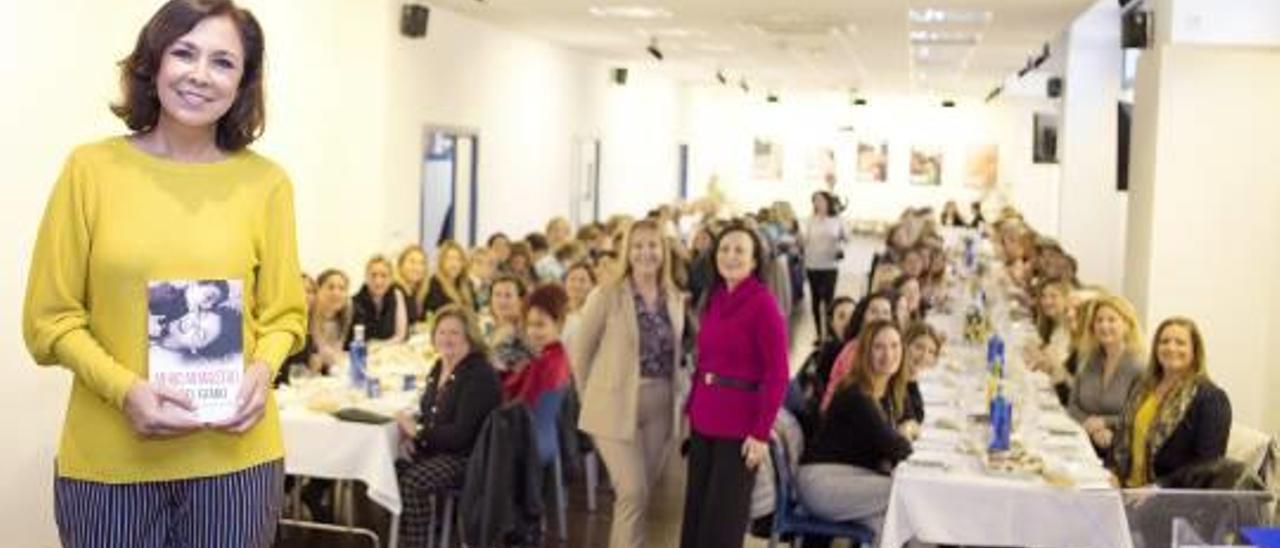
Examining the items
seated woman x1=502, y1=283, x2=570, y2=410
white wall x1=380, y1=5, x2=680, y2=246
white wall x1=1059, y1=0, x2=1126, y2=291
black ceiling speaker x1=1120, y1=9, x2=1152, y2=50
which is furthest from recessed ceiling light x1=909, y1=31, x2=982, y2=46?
seated woman x1=502, y1=283, x2=570, y2=410

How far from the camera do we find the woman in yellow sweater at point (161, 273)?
2.25m

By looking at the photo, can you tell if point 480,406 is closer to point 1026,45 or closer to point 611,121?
point 1026,45

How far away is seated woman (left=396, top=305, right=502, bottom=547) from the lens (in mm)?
6734

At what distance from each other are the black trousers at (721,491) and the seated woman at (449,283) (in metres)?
4.41

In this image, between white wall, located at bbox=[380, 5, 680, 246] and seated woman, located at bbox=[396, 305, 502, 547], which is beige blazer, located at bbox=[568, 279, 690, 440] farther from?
white wall, located at bbox=[380, 5, 680, 246]

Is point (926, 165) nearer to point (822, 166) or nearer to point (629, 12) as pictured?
point (822, 166)

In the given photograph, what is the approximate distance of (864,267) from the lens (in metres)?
27.9

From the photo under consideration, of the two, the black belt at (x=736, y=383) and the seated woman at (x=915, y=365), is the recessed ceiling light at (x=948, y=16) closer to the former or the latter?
the seated woman at (x=915, y=365)

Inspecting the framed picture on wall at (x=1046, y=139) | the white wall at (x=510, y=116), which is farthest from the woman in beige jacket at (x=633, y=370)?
the framed picture on wall at (x=1046, y=139)

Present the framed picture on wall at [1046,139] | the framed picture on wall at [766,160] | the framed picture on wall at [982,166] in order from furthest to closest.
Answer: the framed picture on wall at [766,160] → the framed picture on wall at [982,166] → the framed picture on wall at [1046,139]

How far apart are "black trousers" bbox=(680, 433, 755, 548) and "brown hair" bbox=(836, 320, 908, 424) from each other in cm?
64

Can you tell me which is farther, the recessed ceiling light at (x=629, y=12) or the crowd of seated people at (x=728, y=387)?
the recessed ceiling light at (x=629, y=12)

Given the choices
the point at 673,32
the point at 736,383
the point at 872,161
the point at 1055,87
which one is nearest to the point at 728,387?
the point at 736,383

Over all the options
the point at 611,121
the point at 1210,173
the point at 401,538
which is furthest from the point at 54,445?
the point at 611,121
